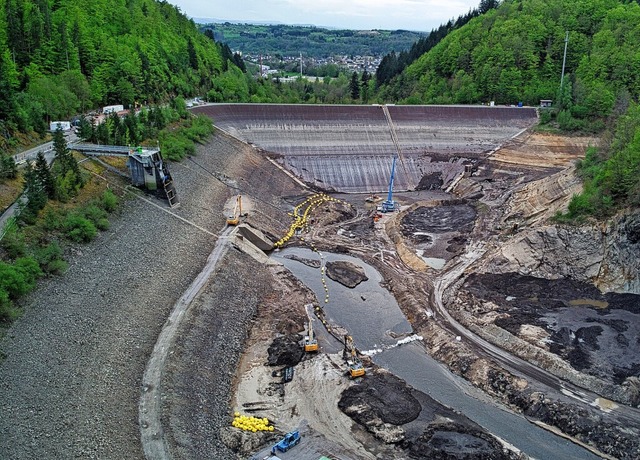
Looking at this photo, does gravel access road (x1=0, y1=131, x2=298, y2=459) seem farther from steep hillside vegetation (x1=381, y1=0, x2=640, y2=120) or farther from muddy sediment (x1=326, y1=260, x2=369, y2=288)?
steep hillside vegetation (x1=381, y1=0, x2=640, y2=120)

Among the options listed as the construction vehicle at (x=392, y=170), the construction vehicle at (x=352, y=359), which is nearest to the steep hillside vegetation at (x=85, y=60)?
the construction vehicle at (x=392, y=170)

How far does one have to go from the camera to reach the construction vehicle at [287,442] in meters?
23.2

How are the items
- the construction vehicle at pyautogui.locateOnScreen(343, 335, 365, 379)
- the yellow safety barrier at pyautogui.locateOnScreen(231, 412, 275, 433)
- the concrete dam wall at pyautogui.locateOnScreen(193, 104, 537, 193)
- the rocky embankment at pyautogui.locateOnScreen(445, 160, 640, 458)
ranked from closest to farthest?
the yellow safety barrier at pyautogui.locateOnScreen(231, 412, 275, 433)
the rocky embankment at pyautogui.locateOnScreen(445, 160, 640, 458)
the construction vehicle at pyautogui.locateOnScreen(343, 335, 365, 379)
the concrete dam wall at pyautogui.locateOnScreen(193, 104, 537, 193)

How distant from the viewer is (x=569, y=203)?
43406mm

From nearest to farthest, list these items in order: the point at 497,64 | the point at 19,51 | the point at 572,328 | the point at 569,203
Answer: the point at 572,328, the point at 569,203, the point at 19,51, the point at 497,64

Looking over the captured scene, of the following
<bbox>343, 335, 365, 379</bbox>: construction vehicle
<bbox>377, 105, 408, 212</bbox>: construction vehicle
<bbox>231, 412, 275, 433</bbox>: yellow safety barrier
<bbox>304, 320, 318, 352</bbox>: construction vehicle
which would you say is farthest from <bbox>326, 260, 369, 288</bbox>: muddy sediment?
<bbox>231, 412, 275, 433</bbox>: yellow safety barrier

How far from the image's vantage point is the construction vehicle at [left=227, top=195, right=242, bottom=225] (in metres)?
46.3

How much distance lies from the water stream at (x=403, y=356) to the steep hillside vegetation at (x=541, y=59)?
49.3 metres

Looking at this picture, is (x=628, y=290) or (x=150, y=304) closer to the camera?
(x=150, y=304)

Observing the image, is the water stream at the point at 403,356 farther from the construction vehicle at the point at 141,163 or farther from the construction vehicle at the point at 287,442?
the construction vehicle at the point at 141,163

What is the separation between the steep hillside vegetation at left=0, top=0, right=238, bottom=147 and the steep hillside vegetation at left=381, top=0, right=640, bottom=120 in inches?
1529

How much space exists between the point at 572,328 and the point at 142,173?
113ft

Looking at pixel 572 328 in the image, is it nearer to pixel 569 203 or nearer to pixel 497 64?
pixel 569 203

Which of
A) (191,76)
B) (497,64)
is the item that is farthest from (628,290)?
(191,76)
